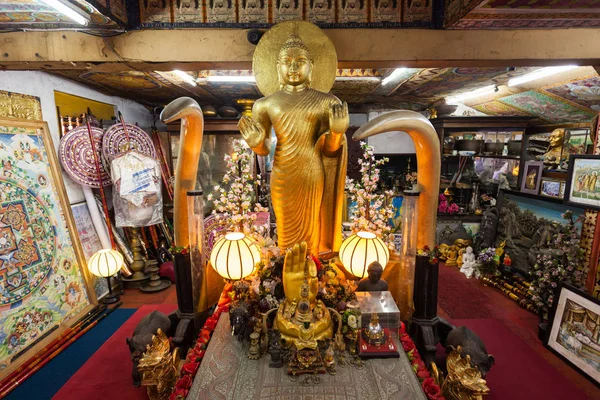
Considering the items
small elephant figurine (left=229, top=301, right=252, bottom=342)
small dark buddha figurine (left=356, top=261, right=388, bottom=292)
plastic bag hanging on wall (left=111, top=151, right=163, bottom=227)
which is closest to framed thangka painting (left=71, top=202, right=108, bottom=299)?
plastic bag hanging on wall (left=111, top=151, right=163, bottom=227)

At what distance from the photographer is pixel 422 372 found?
240 centimetres

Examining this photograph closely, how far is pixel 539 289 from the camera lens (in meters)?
4.32

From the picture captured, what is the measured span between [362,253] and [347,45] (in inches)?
76.2

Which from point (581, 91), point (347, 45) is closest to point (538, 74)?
point (581, 91)

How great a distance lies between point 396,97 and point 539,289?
4320 mm

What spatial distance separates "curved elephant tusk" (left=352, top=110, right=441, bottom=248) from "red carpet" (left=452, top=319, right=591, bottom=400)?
4.95ft

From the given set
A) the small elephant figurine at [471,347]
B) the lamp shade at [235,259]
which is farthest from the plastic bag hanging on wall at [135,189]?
the small elephant figurine at [471,347]

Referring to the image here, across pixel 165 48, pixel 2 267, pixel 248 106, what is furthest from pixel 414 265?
pixel 248 106

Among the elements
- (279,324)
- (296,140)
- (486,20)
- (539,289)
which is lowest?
(539,289)

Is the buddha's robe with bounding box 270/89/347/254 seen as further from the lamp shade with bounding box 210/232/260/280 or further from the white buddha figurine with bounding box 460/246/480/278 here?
the white buddha figurine with bounding box 460/246/480/278

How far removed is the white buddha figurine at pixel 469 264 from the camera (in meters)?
6.05

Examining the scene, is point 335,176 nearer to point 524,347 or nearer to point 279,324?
point 279,324

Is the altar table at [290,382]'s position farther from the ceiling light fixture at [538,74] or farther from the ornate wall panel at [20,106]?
the ceiling light fixture at [538,74]

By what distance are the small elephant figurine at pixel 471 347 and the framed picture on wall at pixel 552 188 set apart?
141 inches
